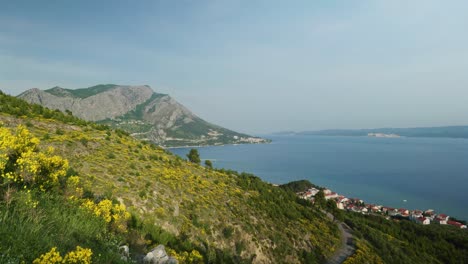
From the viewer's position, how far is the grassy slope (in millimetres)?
17781

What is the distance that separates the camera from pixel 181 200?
21875 mm

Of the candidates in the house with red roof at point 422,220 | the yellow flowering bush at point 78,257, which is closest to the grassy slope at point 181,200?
the yellow flowering bush at point 78,257

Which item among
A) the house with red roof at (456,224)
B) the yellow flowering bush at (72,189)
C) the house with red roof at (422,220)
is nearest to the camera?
the yellow flowering bush at (72,189)

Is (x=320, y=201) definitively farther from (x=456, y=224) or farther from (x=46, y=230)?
(x=456, y=224)

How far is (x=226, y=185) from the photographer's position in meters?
33.4

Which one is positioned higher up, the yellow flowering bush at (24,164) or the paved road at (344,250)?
the yellow flowering bush at (24,164)

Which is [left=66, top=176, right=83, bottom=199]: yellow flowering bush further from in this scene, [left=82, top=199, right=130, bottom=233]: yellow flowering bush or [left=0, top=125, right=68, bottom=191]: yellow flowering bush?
[left=0, top=125, right=68, bottom=191]: yellow flowering bush

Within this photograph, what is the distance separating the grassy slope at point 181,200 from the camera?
17.8 metres

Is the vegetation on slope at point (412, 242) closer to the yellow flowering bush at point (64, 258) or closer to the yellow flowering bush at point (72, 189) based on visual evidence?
the yellow flowering bush at point (72, 189)

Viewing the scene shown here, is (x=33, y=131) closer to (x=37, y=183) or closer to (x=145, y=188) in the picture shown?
(x=145, y=188)

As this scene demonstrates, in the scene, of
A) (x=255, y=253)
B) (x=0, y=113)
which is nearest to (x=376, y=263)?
(x=255, y=253)

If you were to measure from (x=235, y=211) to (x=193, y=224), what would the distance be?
24.8 ft

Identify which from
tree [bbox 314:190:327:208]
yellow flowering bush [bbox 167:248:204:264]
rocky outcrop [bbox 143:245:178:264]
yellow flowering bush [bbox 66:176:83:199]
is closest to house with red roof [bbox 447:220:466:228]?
tree [bbox 314:190:327:208]

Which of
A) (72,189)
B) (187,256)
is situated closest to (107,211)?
(72,189)
